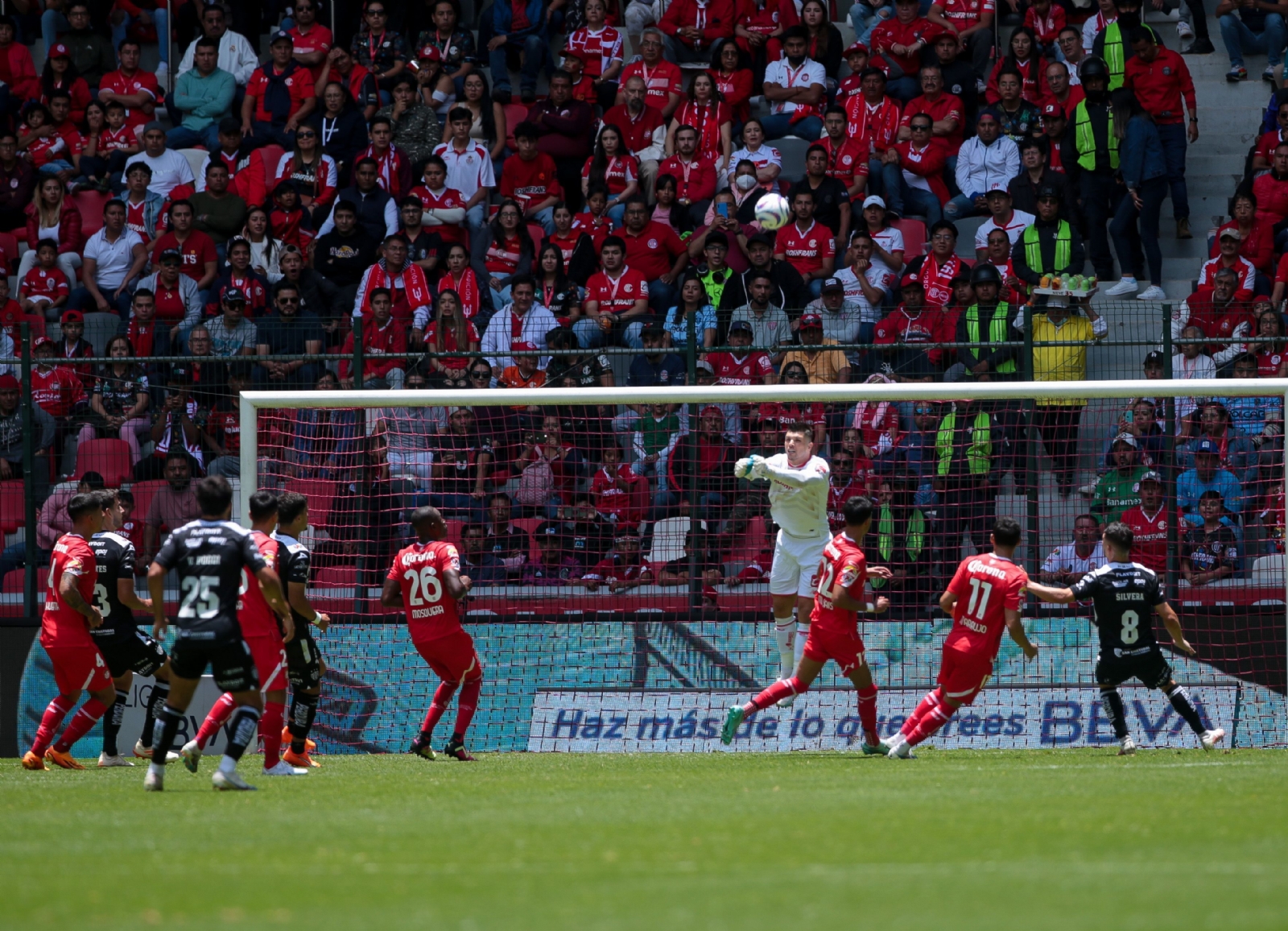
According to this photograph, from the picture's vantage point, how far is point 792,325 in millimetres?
14688

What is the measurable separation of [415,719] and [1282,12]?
13.5m

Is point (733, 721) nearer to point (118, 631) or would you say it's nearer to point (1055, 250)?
point (118, 631)

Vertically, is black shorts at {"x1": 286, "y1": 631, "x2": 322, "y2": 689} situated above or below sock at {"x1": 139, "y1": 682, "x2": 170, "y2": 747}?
above

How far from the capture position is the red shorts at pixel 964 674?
1091cm

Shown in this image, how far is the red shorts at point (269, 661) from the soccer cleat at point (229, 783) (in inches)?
43.0

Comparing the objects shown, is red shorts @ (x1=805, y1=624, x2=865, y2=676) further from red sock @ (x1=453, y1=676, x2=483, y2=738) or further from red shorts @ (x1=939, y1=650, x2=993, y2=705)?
red sock @ (x1=453, y1=676, x2=483, y2=738)

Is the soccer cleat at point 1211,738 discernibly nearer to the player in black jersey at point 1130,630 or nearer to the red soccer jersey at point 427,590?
the player in black jersey at point 1130,630

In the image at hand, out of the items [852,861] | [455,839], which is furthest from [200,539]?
[852,861]

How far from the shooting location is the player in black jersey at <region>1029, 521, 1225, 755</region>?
11.6 metres

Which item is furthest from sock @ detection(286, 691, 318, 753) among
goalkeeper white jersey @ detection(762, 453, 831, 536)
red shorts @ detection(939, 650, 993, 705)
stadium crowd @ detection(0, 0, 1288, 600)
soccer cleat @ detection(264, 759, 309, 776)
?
red shorts @ detection(939, 650, 993, 705)

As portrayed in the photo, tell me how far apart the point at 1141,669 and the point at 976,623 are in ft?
5.06

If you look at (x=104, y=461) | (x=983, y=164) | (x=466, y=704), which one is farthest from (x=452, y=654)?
(x=983, y=164)

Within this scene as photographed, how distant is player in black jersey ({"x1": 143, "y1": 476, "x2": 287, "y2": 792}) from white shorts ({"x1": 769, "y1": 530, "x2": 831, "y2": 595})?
4.69m

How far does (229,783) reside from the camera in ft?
30.7
